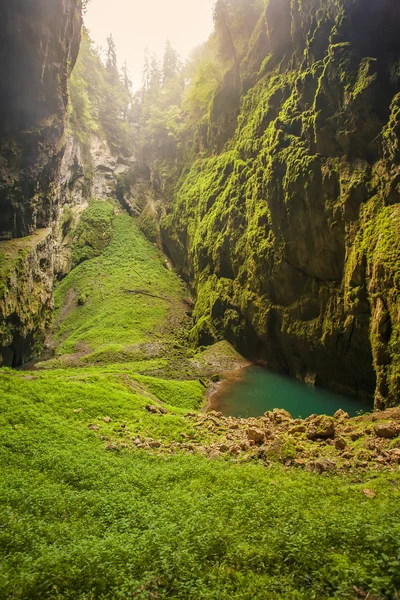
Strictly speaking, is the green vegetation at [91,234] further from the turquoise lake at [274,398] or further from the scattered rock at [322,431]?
the scattered rock at [322,431]

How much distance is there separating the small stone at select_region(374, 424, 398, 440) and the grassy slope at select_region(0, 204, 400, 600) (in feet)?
7.25

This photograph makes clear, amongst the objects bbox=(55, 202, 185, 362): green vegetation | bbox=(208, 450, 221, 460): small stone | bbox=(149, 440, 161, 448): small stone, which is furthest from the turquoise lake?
bbox=(55, 202, 185, 362): green vegetation

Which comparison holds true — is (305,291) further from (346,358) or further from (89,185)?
(89,185)

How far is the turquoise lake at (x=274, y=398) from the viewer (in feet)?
65.9

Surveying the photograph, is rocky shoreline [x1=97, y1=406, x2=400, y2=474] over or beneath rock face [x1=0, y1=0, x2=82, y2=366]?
beneath

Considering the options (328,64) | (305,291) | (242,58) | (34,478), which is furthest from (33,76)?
(34,478)

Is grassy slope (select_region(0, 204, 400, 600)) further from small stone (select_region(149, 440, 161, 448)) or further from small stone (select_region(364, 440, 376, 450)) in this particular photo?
small stone (select_region(364, 440, 376, 450))

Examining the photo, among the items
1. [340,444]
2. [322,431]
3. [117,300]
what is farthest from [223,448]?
[117,300]

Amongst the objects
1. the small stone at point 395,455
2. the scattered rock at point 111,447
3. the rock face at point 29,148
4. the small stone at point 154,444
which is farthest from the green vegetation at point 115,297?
the small stone at point 395,455

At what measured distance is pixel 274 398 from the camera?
22.4 meters

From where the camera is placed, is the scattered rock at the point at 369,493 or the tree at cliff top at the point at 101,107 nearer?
the scattered rock at the point at 369,493

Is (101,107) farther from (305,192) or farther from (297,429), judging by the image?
(297,429)

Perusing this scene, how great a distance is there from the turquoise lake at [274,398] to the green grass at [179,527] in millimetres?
10517

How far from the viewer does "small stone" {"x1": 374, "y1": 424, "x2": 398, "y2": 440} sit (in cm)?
1077
